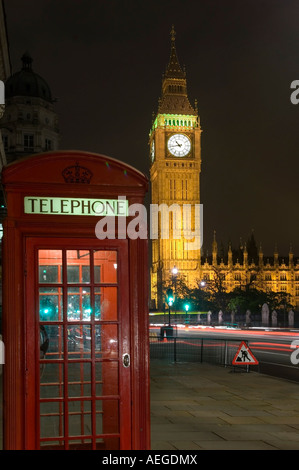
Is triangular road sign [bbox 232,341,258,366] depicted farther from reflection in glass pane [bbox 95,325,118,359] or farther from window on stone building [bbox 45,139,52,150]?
window on stone building [bbox 45,139,52,150]

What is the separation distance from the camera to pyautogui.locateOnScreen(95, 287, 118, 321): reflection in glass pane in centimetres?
472

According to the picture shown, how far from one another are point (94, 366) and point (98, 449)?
30.8 inches

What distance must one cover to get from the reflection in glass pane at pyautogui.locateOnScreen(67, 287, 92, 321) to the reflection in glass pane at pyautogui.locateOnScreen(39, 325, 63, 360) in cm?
15

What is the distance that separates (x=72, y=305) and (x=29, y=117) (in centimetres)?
5042

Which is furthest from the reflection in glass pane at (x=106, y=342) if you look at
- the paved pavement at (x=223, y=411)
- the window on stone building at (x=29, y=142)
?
the window on stone building at (x=29, y=142)

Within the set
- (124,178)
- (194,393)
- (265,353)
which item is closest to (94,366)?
(124,178)

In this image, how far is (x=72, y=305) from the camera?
15.1 feet

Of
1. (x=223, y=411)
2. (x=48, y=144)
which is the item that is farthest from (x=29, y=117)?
(x=223, y=411)

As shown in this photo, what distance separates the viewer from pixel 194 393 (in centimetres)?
1123

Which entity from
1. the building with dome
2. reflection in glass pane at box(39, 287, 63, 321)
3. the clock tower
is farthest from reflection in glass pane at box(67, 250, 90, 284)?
the clock tower

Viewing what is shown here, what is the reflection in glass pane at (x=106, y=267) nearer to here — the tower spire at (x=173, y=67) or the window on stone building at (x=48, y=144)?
the window on stone building at (x=48, y=144)

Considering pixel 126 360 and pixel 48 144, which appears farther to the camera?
pixel 48 144

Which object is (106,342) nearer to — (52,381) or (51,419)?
(52,381)

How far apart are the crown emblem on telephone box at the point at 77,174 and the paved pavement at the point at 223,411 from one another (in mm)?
3396
